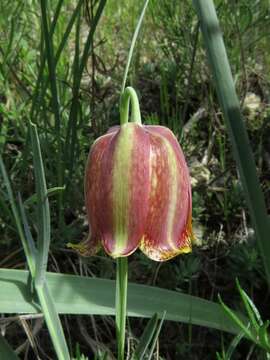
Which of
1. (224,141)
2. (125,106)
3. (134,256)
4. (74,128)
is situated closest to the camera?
(125,106)

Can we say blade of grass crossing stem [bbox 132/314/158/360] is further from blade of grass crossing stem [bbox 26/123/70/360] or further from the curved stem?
the curved stem

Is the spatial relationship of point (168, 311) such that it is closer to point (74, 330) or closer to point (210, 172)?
point (74, 330)

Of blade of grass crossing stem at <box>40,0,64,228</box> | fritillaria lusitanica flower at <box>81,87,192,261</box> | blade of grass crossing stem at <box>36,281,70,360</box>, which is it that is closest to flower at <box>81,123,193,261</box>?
fritillaria lusitanica flower at <box>81,87,192,261</box>

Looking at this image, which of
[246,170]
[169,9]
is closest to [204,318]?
[246,170]

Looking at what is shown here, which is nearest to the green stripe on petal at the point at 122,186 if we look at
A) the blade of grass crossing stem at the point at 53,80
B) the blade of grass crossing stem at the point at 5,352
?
the blade of grass crossing stem at the point at 5,352

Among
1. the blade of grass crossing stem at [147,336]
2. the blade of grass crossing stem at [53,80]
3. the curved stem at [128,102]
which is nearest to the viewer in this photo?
the curved stem at [128,102]

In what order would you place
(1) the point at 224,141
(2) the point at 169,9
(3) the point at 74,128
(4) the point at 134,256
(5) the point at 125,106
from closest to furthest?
(5) the point at 125,106, (3) the point at 74,128, (4) the point at 134,256, (1) the point at 224,141, (2) the point at 169,9

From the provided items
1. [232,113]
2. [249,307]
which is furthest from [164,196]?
[249,307]

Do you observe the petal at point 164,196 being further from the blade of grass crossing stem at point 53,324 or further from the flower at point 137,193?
the blade of grass crossing stem at point 53,324
